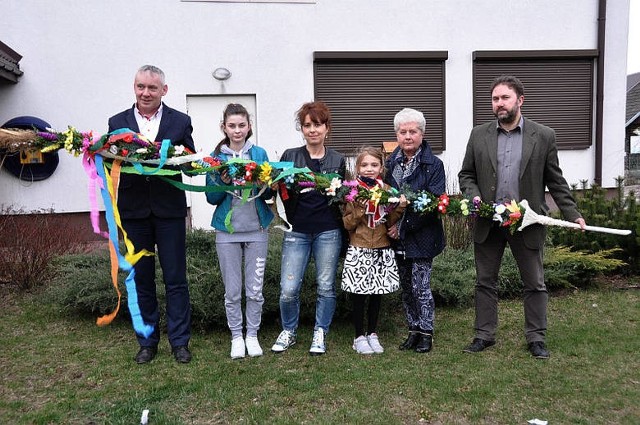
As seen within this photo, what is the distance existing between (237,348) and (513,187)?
250 centimetres

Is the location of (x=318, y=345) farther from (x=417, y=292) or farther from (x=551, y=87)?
(x=551, y=87)

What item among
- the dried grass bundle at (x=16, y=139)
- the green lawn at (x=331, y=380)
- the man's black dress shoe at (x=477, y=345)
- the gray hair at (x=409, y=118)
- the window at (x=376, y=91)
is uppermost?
the window at (x=376, y=91)

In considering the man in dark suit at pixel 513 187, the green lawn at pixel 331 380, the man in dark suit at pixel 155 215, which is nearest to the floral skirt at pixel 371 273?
the green lawn at pixel 331 380

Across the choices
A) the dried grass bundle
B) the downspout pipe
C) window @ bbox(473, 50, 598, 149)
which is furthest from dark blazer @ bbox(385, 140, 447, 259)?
the downspout pipe

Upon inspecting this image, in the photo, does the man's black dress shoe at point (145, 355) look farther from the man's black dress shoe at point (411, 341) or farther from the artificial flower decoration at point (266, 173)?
the man's black dress shoe at point (411, 341)

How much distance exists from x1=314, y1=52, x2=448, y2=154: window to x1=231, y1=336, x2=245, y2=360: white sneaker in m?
6.57

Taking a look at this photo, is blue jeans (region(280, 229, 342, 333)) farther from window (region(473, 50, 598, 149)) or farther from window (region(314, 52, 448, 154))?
window (region(473, 50, 598, 149))

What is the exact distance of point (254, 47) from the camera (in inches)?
394

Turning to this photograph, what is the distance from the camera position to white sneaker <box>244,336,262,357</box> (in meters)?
4.36

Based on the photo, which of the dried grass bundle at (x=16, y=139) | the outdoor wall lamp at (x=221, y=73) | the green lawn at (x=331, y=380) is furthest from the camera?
the outdoor wall lamp at (x=221, y=73)

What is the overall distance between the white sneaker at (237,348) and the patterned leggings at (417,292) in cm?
138

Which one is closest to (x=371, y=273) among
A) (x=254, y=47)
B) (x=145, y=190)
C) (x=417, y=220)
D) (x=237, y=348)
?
(x=417, y=220)

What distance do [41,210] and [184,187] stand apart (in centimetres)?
664

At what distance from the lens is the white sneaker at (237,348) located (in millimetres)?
4320
